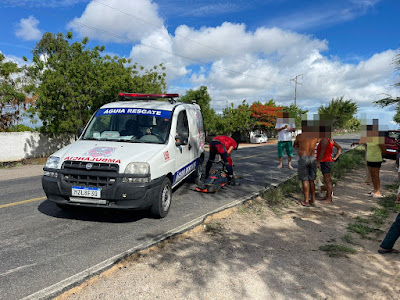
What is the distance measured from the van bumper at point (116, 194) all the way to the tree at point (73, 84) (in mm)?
13525

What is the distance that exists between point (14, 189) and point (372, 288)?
806 centimetres

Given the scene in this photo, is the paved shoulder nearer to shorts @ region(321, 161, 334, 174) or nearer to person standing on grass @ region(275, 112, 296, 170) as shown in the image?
person standing on grass @ region(275, 112, 296, 170)

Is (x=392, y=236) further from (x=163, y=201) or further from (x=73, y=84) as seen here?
(x=73, y=84)

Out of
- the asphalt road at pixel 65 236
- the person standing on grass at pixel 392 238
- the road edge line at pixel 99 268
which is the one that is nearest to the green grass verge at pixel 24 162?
the asphalt road at pixel 65 236

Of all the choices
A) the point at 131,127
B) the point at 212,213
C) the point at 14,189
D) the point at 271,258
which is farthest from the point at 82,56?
the point at 271,258

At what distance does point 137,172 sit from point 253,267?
210 centimetres

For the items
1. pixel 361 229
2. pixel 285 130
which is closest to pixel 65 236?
pixel 361 229

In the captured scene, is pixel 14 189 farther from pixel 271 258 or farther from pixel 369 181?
pixel 369 181

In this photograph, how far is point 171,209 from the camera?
5668 mm

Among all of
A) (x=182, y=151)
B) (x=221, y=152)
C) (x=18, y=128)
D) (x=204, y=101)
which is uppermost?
(x=204, y=101)

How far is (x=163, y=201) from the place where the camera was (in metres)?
5.02

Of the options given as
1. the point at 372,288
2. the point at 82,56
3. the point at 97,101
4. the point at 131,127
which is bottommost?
the point at 372,288

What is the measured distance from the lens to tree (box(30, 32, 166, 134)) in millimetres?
16906

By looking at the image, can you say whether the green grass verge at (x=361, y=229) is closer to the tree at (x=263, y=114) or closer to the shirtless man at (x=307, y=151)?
the shirtless man at (x=307, y=151)
